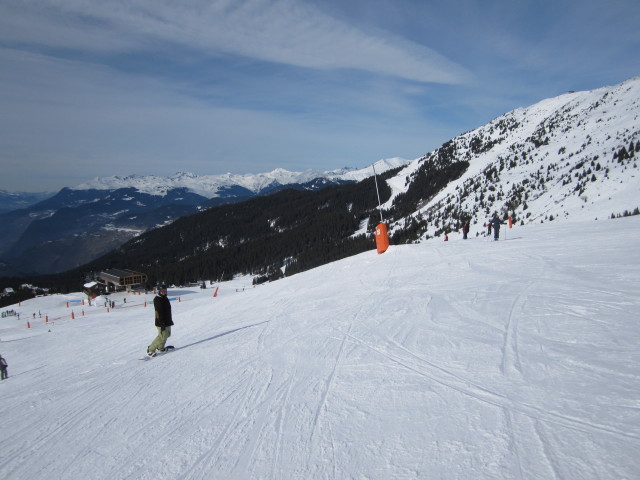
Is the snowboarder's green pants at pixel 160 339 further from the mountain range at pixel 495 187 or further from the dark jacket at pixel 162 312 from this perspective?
the mountain range at pixel 495 187

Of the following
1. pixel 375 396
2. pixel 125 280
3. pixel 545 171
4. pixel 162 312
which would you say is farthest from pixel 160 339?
pixel 545 171

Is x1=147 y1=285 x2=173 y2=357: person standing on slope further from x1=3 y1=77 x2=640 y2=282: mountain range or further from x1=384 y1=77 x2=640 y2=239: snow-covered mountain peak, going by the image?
x1=384 y1=77 x2=640 y2=239: snow-covered mountain peak

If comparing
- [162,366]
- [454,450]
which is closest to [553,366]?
[454,450]

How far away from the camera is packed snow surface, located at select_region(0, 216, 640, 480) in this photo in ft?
12.5

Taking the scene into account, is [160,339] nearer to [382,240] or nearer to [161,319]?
[161,319]

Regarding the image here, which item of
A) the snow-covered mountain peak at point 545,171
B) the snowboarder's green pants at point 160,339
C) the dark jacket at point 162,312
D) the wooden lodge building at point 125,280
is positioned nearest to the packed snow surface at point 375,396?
the snowboarder's green pants at point 160,339

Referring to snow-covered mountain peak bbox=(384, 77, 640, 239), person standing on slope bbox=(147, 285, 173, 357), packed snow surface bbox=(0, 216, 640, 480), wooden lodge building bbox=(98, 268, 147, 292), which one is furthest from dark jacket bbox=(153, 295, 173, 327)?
wooden lodge building bbox=(98, 268, 147, 292)

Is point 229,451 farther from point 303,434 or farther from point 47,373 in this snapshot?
point 47,373

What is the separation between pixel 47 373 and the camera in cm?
1006

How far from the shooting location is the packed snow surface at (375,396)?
3.82 metres

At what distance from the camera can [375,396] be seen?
17.0 feet

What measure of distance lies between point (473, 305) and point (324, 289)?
300 inches

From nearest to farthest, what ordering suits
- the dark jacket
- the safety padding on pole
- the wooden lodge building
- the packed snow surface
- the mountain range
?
the packed snow surface → the dark jacket → the safety padding on pole → the mountain range → the wooden lodge building

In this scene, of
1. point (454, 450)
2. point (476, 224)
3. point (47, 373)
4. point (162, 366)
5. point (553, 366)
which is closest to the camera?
point (454, 450)
